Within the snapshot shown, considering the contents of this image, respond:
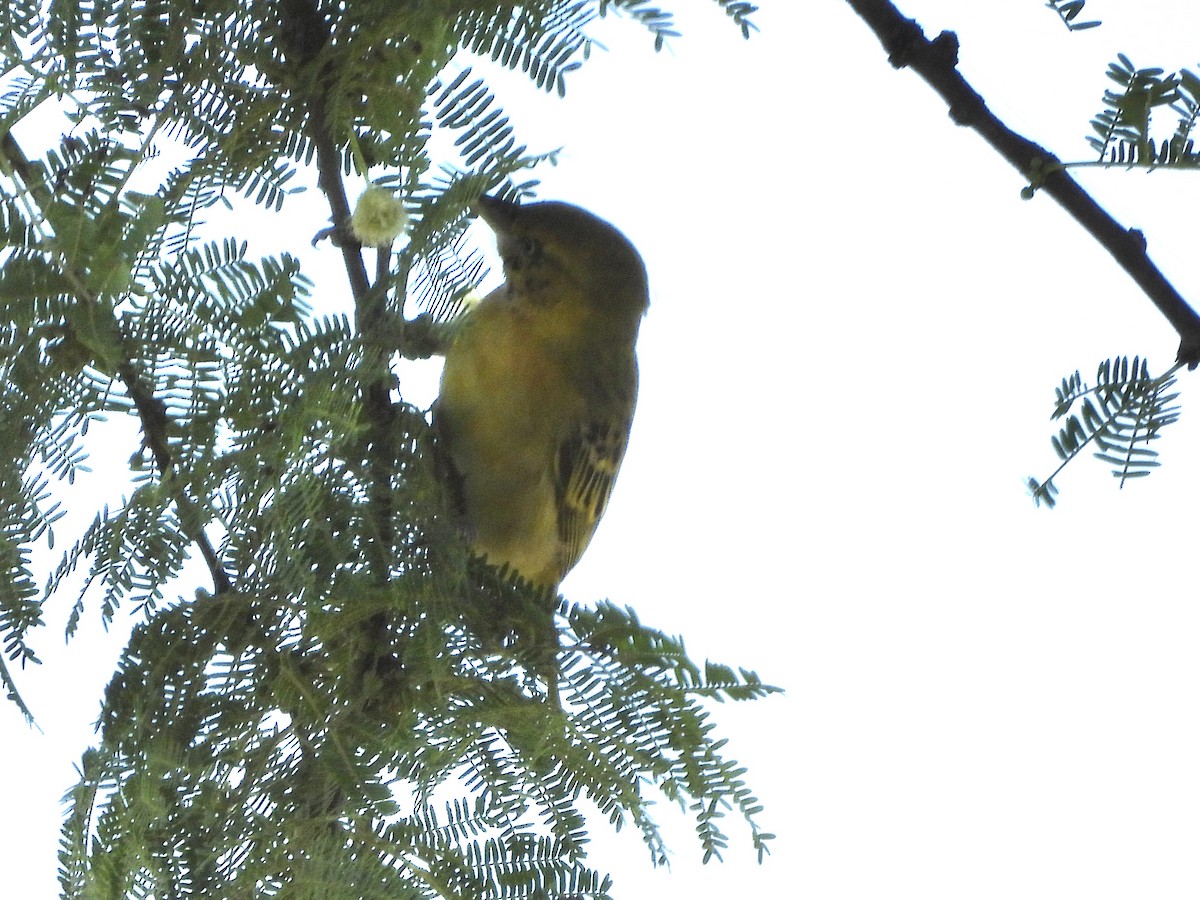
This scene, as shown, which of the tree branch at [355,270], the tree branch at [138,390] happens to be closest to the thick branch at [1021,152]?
the tree branch at [355,270]

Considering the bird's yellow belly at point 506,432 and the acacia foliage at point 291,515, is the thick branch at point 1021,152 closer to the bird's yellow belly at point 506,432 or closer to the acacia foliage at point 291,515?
the acacia foliage at point 291,515

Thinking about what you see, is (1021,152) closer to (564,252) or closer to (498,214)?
(498,214)

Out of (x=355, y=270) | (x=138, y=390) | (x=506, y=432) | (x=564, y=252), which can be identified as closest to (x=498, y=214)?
(x=564, y=252)

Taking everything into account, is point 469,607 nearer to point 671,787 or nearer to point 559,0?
point 671,787

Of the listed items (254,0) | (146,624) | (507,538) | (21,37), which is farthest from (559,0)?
(507,538)

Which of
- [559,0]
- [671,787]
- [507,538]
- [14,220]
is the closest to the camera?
[14,220]

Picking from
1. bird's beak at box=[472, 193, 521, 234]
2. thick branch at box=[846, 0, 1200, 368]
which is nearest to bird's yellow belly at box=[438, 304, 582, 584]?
bird's beak at box=[472, 193, 521, 234]

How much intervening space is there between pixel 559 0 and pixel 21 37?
1.54 feet

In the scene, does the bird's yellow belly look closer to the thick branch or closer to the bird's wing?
the bird's wing

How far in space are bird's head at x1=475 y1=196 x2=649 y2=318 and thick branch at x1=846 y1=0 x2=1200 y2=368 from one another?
96 centimetres

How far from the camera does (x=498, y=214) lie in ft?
6.16

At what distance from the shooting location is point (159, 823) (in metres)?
1.16

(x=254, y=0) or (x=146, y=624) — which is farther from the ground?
(x=254, y=0)

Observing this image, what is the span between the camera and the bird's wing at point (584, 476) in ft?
6.72
